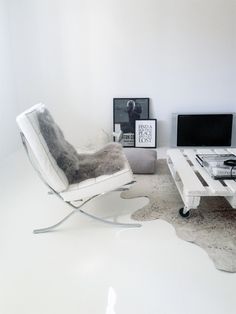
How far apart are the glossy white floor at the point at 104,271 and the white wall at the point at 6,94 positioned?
1760 mm

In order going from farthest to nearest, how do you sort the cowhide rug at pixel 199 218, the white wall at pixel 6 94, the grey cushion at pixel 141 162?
the white wall at pixel 6 94 < the grey cushion at pixel 141 162 < the cowhide rug at pixel 199 218

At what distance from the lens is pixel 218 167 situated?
7.09 feet

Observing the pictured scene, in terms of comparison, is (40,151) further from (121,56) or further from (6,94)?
(121,56)

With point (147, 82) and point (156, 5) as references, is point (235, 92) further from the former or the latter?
point (156, 5)

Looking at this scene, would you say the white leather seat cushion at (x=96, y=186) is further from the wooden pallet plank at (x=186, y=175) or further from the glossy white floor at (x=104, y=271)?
the wooden pallet plank at (x=186, y=175)

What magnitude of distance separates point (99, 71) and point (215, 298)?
3.28 metres

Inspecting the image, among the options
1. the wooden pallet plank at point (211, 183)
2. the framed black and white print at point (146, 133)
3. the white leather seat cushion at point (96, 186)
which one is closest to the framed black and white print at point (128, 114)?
the framed black and white print at point (146, 133)

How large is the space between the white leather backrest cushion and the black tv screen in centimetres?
242

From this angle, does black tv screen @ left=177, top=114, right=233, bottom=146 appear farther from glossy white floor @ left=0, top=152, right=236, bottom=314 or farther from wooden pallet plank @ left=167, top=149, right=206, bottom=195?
glossy white floor @ left=0, top=152, right=236, bottom=314

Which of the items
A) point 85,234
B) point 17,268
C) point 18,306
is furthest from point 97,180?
point 18,306

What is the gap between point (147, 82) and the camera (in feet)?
13.2

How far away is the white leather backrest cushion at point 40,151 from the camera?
1856mm

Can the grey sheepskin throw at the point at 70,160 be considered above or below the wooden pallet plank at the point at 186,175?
above

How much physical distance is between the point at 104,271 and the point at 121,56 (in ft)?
10.1
